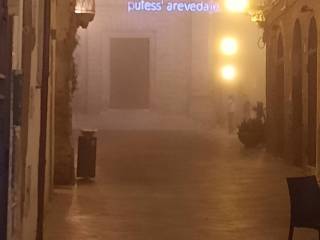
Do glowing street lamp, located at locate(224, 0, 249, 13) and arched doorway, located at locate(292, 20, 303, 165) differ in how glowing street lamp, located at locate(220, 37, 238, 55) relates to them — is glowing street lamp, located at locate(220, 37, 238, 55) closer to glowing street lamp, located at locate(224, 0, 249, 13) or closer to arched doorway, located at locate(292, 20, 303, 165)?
glowing street lamp, located at locate(224, 0, 249, 13)

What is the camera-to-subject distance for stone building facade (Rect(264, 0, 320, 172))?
19516mm

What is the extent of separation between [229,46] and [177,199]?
2713cm

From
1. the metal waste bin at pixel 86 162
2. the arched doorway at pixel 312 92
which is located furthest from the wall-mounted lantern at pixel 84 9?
the arched doorway at pixel 312 92

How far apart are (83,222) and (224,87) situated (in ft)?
98.2

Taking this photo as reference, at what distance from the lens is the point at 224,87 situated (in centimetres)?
4138

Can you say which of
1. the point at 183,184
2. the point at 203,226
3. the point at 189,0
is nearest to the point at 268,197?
the point at 183,184

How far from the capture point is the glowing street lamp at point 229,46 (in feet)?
135

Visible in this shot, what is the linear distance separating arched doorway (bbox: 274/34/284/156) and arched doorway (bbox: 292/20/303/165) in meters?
2.09

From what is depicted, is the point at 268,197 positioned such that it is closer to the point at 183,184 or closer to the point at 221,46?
the point at 183,184

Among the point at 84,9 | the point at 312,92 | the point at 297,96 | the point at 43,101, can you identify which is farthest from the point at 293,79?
the point at 43,101

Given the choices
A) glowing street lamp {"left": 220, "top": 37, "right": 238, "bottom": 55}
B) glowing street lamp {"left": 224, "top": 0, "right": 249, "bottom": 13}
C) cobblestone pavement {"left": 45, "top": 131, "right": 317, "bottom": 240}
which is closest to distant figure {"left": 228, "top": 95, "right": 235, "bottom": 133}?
glowing street lamp {"left": 220, "top": 37, "right": 238, "bottom": 55}

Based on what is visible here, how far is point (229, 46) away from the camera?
4109cm

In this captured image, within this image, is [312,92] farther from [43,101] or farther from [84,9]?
[43,101]

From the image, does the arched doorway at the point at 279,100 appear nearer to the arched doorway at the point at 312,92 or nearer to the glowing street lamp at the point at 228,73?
the arched doorway at the point at 312,92
